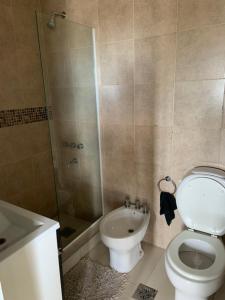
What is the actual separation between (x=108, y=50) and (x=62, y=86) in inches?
19.5

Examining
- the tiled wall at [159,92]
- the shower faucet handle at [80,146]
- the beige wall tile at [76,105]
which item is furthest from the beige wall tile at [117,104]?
the shower faucet handle at [80,146]

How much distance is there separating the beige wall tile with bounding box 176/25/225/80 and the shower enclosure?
2.64 ft

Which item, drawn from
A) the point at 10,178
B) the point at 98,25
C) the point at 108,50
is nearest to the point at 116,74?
the point at 108,50

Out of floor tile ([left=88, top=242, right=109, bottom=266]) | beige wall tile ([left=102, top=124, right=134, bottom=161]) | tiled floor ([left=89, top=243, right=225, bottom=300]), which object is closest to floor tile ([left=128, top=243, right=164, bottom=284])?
tiled floor ([left=89, top=243, right=225, bottom=300])

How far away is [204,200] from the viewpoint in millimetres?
1666

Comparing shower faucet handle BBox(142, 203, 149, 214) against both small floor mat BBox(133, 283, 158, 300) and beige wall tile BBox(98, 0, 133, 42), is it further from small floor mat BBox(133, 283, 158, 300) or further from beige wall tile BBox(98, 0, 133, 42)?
beige wall tile BBox(98, 0, 133, 42)

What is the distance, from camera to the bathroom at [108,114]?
171cm

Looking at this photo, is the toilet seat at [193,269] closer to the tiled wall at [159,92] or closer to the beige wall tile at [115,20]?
the tiled wall at [159,92]

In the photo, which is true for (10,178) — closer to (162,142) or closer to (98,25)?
(162,142)

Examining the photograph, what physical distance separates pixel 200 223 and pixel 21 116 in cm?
171

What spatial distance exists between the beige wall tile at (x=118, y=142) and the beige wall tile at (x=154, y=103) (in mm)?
150

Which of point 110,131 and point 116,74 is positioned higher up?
point 116,74

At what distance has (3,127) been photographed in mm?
1993

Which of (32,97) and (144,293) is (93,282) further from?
(32,97)
